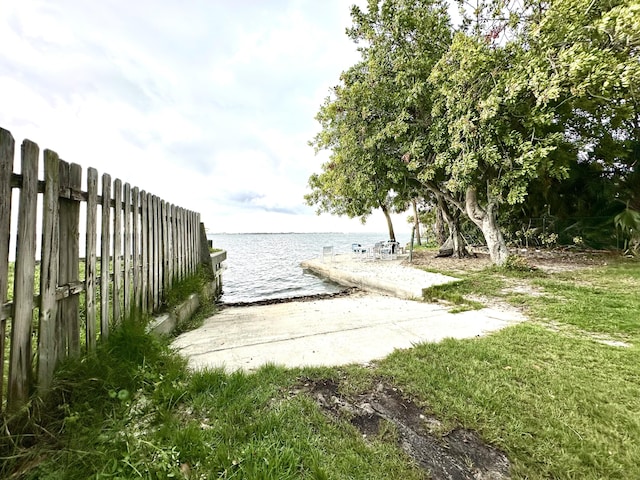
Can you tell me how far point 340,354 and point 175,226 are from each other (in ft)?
11.7

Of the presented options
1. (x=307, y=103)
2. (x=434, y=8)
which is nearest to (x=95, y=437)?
(x=434, y=8)

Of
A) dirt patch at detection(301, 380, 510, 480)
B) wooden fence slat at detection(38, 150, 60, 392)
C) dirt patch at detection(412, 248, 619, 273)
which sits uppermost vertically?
wooden fence slat at detection(38, 150, 60, 392)

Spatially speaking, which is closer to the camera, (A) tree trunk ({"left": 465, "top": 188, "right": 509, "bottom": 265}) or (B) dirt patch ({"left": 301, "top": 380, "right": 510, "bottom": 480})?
(B) dirt patch ({"left": 301, "top": 380, "right": 510, "bottom": 480})

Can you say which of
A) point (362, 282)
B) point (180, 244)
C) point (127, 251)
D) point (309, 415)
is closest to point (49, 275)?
point (127, 251)

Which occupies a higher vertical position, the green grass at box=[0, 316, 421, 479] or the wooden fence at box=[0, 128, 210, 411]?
the wooden fence at box=[0, 128, 210, 411]

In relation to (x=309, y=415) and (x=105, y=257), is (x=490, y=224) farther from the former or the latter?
(x=105, y=257)

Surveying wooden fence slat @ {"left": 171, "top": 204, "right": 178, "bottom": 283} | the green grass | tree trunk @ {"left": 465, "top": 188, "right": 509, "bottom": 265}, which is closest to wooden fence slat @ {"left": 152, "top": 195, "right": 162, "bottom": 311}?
wooden fence slat @ {"left": 171, "top": 204, "right": 178, "bottom": 283}

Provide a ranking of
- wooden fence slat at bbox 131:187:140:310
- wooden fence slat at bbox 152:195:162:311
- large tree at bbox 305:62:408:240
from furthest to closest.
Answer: large tree at bbox 305:62:408:240, wooden fence slat at bbox 152:195:162:311, wooden fence slat at bbox 131:187:140:310

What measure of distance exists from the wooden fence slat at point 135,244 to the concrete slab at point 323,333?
2.71 feet

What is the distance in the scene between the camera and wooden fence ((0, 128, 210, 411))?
5.34 feet

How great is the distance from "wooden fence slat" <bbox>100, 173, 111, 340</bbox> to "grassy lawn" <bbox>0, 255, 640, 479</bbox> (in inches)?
7.2

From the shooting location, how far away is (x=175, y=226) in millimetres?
4793

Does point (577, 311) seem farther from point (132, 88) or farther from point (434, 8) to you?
point (132, 88)

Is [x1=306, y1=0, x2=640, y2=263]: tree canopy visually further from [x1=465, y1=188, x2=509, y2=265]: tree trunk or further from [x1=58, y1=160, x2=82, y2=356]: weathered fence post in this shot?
[x1=58, y1=160, x2=82, y2=356]: weathered fence post
